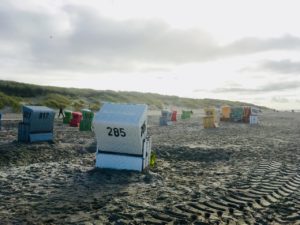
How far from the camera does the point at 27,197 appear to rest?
8.67 m

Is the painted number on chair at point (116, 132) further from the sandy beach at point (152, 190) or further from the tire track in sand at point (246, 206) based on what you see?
the tire track in sand at point (246, 206)

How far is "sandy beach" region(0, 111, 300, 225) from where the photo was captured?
293 inches

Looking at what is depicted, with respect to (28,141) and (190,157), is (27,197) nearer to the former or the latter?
(190,157)

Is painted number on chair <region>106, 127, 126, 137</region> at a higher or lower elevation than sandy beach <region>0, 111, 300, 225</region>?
higher

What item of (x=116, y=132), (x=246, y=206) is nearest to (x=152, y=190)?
(x=246, y=206)

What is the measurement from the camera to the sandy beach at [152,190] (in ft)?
24.4

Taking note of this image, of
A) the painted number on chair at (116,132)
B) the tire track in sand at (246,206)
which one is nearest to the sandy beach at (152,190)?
the tire track in sand at (246,206)

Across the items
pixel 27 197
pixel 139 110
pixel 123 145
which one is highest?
pixel 139 110

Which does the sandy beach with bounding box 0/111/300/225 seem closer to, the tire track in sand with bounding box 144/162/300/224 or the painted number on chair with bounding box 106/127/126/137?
the tire track in sand with bounding box 144/162/300/224

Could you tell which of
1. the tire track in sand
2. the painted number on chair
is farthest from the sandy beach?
the painted number on chair

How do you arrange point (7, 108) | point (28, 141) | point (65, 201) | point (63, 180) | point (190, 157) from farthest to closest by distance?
1. point (7, 108)
2. point (28, 141)
3. point (190, 157)
4. point (63, 180)
5. point (65, 201)

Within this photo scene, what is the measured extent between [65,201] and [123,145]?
13.5 ft

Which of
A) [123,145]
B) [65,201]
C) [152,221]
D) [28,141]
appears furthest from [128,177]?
[28,141]

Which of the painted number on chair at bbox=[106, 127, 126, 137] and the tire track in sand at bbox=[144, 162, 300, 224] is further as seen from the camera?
the painted number on chair at bbox=[106, 127, 126, 137]
